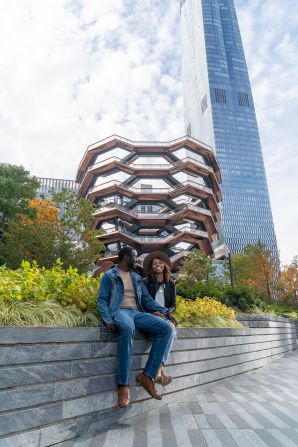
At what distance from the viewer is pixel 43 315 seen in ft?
10.1

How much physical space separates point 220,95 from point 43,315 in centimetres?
15139

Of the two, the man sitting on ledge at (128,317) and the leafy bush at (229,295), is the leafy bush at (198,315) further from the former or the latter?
the leafy bush at (229,295)

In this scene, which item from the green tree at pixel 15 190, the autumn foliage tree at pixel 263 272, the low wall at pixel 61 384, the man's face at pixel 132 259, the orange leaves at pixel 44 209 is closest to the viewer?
the low wall at pixel 61 384

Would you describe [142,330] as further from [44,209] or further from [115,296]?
[44,209]

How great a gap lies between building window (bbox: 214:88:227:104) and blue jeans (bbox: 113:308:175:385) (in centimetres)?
14781

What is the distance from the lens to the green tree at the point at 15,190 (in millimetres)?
21006

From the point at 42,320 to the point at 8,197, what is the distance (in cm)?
2090

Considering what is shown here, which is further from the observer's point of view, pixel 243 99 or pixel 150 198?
pixel 243 99

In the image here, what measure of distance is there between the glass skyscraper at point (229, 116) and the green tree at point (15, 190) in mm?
100744

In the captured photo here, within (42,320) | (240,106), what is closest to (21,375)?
(42,320)

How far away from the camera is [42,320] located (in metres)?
3.05

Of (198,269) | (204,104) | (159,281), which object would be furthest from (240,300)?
(204,104)

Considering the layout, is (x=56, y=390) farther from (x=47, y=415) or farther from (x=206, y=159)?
(x=206, y=159)

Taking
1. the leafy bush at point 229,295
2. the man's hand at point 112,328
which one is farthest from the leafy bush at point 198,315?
the leafy bush at point 229,295
